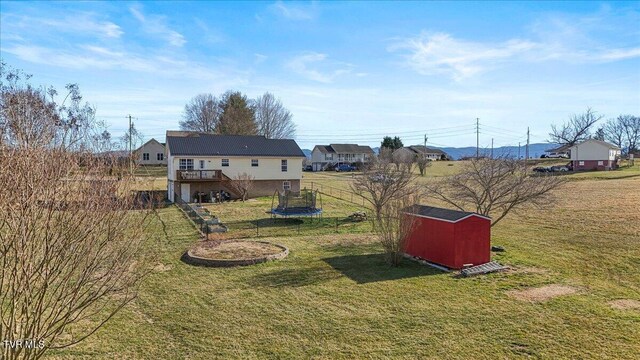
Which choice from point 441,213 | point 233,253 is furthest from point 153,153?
point 441,213

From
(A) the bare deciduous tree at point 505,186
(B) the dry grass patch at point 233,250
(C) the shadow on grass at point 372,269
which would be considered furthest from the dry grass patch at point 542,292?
(B) the dry grass patch at point 233,250

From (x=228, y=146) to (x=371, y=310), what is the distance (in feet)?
99.7

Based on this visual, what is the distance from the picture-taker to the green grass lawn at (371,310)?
9117 mm

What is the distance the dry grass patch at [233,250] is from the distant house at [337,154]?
69.2m

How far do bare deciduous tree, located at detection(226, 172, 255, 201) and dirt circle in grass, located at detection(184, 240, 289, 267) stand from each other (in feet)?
56.0

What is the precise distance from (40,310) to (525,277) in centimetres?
1407

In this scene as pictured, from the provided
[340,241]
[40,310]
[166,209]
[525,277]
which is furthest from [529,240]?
[166,209]

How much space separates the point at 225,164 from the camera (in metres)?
38.1

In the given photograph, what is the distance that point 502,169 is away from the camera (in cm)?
2006

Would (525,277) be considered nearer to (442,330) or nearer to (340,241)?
(442,330)

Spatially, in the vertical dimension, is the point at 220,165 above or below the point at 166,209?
above

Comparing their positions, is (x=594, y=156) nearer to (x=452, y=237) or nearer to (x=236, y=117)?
(x=236, y=117)

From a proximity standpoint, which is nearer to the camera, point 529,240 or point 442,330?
point 442,330

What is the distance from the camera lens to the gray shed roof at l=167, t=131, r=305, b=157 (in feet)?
123
